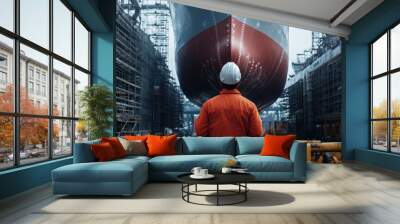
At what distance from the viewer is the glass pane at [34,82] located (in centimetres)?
496

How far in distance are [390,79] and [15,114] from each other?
6788 millimetres

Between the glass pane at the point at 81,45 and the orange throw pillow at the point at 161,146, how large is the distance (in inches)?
95.0

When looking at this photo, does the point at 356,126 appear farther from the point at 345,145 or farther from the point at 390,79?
the point at 390,79

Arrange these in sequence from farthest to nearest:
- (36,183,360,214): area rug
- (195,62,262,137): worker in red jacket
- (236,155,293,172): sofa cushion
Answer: (195,62,262,137): worker in red jacket
(236,155,293,172): sofa cushion
(36,183,360,214): area rug

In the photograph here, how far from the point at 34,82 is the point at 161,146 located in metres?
2.08

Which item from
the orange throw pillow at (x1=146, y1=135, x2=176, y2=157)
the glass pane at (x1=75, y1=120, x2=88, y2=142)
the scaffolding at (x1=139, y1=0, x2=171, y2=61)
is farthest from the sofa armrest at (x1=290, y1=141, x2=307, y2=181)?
the scaffolding at (x1=139, y1=0, x2=171, y2=61)

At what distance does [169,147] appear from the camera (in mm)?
5930

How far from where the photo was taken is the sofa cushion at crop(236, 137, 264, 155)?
6.02m

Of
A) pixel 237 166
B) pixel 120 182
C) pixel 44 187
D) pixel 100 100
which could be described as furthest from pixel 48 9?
pixel 237 166

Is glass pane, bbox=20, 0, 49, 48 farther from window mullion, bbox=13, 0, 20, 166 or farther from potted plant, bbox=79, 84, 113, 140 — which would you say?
potted plant, bbox=79, 84, 113, 140

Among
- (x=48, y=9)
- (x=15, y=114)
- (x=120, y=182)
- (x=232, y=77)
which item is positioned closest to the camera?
(x=120, y=182)

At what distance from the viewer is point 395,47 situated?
290 inches

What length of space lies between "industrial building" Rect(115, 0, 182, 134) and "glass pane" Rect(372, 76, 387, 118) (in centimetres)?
446

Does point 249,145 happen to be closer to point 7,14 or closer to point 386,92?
point 386,92
